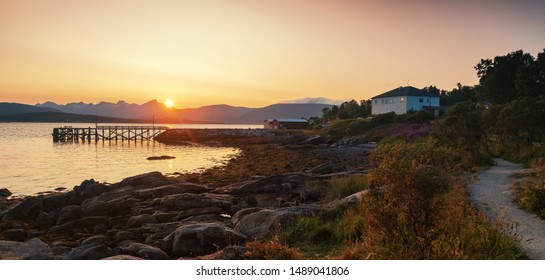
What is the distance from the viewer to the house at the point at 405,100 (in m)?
77.1

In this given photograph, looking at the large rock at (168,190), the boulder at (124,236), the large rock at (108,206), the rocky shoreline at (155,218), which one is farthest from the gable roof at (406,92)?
the boulder at (124,236)

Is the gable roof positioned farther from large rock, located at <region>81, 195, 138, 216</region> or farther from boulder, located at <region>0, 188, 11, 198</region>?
boulder, located at <region>0, 188, 11, 198</region>

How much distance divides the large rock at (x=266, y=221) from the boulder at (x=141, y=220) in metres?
4.76

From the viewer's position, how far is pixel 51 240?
15234 mm

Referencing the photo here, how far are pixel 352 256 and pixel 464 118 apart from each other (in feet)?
73.6

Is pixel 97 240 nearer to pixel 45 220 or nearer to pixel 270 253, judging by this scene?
pixel 45 220

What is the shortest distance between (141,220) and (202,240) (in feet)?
19.6

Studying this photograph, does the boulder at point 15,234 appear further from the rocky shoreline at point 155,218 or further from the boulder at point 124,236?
the boulder at point 124,236

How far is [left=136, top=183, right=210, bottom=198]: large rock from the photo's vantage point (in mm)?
19906

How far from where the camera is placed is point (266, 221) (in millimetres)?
12125

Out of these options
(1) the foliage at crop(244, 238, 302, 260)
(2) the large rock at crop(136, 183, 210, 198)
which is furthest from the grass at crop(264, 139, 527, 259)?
(2) the large rock at crop(136, 183, 210, 198)

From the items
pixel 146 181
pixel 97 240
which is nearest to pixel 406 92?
pixel 146 181

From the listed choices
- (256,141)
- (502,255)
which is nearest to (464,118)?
(502,255)
